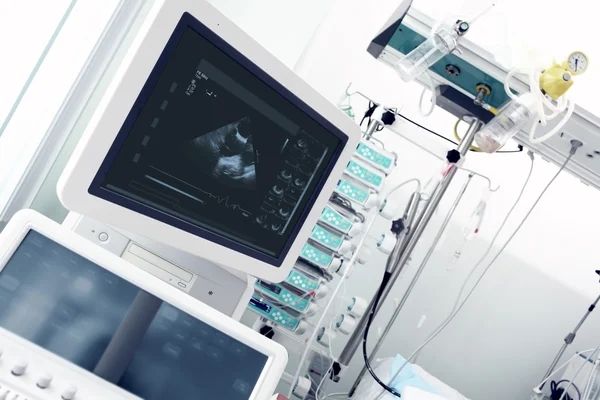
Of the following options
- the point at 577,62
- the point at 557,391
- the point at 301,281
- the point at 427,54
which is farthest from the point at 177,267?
the point at 557,391

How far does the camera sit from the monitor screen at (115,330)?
614mm

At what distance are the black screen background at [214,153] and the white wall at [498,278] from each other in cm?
171

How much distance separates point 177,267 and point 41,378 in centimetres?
31

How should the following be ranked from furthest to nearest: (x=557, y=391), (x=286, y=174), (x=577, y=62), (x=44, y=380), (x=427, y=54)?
(x=557, y=391) < (x=427, y=54) < (x=577, y=62) < (x=286, y=174) < (x=44, y=380)

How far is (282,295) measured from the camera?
1.71 metres

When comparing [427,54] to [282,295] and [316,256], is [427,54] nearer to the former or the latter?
[316,256]

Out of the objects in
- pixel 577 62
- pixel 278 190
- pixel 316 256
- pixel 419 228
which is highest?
pixel 577 62

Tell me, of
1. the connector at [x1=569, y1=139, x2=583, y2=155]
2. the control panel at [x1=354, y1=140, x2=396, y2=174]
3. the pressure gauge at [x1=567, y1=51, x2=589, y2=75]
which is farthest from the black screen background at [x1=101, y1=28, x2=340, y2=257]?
the connector at [x1=569, y1=139, x2=583, y2=155]

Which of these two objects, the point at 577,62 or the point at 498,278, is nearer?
the point at 577,62

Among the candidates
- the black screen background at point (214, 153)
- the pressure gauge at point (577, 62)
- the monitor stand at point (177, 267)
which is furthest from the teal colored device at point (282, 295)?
the pressure gauge at point (577, 62)

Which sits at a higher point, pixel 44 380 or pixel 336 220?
pixel 336 220

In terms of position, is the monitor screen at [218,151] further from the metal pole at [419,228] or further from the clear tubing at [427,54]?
the metal pole at [419,228]

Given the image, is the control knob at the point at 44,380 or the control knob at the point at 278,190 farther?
the control knob at the point at 278,190

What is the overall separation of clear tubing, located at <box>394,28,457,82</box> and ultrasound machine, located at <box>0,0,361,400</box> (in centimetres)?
69
